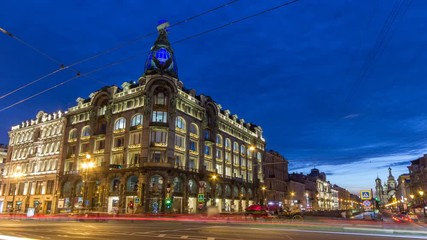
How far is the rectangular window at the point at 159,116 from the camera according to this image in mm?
55531

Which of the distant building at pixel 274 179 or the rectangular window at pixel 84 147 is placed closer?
the rectangular window at pixel 84 147

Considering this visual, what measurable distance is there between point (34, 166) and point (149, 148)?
36.2m

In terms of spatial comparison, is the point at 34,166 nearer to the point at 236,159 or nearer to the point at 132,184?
the point at 132,184

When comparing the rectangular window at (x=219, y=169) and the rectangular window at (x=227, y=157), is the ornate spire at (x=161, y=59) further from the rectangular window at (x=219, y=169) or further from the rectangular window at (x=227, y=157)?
the rectangular window at (x=227, y=157)

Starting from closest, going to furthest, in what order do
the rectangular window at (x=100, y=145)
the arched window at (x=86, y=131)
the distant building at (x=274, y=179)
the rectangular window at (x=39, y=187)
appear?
the rectangular window at (x=100, y=145), the arched window at (x=86, y=131), the rectangular window at (x=39, y=187), the distant building at (x=274, y=179)

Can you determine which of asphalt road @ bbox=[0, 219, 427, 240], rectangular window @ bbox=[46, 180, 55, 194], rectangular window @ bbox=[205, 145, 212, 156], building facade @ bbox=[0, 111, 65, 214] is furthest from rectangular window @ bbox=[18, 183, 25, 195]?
asphalt road @ bbox=[0, 219, 427, 240]

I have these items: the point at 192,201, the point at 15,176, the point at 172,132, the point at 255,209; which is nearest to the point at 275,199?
the point at 192,201

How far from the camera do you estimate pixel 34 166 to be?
73000mm

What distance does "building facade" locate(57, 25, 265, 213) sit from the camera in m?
53.0

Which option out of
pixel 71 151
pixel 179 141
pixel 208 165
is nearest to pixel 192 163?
pixel 179 141

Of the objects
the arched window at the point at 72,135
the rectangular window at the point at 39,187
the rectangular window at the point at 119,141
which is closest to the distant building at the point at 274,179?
the rectangular window at the point at 119,141

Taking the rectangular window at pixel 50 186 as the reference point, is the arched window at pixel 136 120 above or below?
above

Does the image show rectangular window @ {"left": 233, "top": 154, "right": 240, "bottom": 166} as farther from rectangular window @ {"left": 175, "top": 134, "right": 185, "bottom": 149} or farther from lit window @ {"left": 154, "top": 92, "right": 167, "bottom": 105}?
lit window @ {"left": 154, "top": 92, "right": 167, "bottom": 105}

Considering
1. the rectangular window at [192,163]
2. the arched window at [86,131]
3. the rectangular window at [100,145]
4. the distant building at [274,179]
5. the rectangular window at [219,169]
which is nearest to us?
the rectangular window at [192,163]
